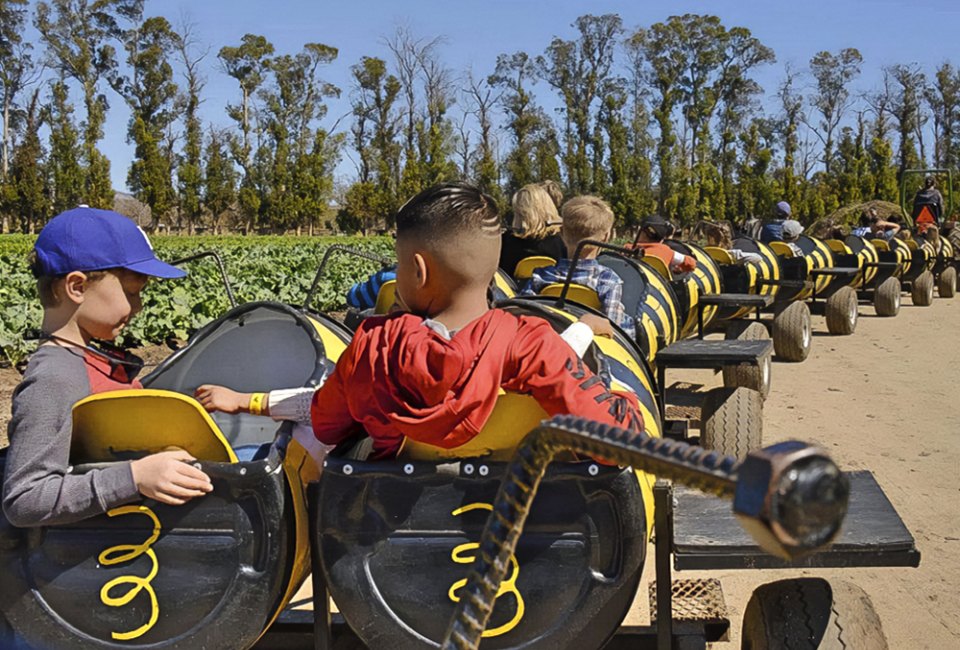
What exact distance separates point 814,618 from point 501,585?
0.80 metres

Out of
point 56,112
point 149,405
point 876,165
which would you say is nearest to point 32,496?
point 149,405

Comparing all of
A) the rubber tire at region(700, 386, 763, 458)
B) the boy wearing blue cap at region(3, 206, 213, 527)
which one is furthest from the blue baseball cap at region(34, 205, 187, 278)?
the rubber tire at region(700, 386, 763, 458)

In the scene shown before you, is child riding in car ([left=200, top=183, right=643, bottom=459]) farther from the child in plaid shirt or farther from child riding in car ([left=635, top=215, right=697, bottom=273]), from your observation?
child riding in car ([left=635, top=215, right=697, bottom=273])

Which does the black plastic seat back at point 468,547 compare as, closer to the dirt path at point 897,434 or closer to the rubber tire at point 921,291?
the dirt path at point 897,434

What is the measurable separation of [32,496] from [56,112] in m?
64.3

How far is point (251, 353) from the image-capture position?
388 centimetres

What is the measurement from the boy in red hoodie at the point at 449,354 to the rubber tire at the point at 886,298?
12.8 metres

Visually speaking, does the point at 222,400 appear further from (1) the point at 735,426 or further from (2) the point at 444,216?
(1) the point at 735,426

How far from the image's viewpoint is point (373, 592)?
239 centimetres

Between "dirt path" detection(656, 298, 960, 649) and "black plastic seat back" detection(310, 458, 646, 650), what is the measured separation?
5.67ft

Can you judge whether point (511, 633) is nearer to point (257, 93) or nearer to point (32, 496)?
point (32, 496)

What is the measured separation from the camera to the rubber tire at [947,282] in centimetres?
1728

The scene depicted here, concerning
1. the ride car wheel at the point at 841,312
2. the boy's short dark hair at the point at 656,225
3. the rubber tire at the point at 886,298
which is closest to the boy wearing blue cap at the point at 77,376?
the boy's short dark hair at the point at 656,225

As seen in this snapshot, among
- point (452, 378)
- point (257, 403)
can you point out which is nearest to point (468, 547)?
point (452, 378)
